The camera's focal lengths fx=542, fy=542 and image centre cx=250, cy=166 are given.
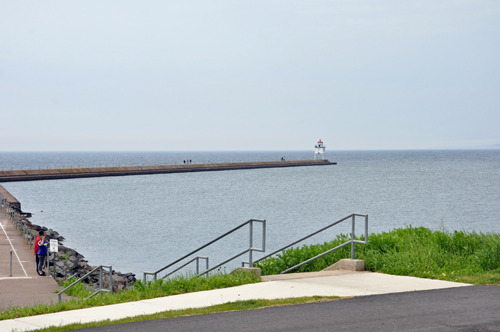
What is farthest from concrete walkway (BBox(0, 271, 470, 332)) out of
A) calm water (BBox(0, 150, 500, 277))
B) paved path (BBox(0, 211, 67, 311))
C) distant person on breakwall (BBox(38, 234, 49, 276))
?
distant person on breakwall (BBox(38, 234, 49, 276))

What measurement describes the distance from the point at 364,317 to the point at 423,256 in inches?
180

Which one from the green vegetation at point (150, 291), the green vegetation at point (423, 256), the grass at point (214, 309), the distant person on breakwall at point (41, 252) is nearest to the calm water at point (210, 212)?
the distant person on breakwall at point (41, 252)

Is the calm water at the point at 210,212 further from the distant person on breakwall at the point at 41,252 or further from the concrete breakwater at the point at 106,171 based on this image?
the distant person on breakwall at the point at 41,252

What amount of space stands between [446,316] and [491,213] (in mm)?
53114

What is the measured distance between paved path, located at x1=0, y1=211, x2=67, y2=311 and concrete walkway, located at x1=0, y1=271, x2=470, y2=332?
500 cm

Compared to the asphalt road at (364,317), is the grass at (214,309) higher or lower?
lower

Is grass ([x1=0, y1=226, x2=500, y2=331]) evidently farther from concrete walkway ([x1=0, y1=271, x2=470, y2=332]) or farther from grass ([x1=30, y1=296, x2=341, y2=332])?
concrete walkway ([x1=0, y1=271, x2=470, y2=332])

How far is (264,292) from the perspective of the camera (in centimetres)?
938

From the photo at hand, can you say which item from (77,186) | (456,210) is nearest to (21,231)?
(456,210)

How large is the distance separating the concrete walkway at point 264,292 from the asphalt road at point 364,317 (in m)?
0.76

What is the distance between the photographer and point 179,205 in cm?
6397

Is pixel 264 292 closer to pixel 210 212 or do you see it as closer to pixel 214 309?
pixel 214 309

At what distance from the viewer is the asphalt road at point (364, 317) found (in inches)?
276

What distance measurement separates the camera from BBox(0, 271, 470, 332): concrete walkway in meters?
8.30
